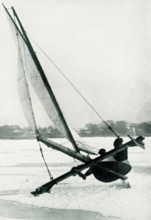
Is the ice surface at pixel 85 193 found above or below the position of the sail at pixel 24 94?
below

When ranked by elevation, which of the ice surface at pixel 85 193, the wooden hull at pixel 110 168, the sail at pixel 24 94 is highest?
the sail at pixel 24 94

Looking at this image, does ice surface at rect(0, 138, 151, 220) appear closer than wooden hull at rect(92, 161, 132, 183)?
No

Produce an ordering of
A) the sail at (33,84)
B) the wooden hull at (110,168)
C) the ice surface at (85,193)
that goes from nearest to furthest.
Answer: the sail at (33,84)
the wooden hull at (110,168)
the ice surface at (85,193)

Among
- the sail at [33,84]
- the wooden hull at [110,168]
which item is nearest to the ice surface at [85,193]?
the wooden hull at [110,168]

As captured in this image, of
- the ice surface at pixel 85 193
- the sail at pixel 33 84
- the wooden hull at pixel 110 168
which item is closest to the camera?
the sail at pixel 33 84

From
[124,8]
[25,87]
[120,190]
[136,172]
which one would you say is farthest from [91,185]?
[124,8]

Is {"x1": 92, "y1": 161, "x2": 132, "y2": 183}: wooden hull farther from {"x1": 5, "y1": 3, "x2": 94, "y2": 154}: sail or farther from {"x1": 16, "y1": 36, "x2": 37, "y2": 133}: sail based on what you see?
{"x1": 16, "y1": 36, "x2": 37, "y2": 133}: sail

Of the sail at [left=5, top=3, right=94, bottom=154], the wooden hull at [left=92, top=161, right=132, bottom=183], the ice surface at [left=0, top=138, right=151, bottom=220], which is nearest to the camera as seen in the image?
the sail at [left=5, top=3, right=94, bottom=154]

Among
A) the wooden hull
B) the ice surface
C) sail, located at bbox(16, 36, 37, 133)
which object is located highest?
sail, located at bbox(16, 36, 37, 133)

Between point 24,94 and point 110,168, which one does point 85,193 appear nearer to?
point 110,168

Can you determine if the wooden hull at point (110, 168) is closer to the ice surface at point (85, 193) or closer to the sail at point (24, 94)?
the ice surface at point (85, 193)

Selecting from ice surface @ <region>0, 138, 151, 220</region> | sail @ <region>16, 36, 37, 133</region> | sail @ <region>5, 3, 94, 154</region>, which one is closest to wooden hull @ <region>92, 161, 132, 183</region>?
ice surface @ <region>0, 138, 151, 220</region>

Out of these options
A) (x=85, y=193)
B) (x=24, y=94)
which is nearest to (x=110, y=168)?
(x=85, y=193)

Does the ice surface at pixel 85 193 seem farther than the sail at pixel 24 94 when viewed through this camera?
Yes
